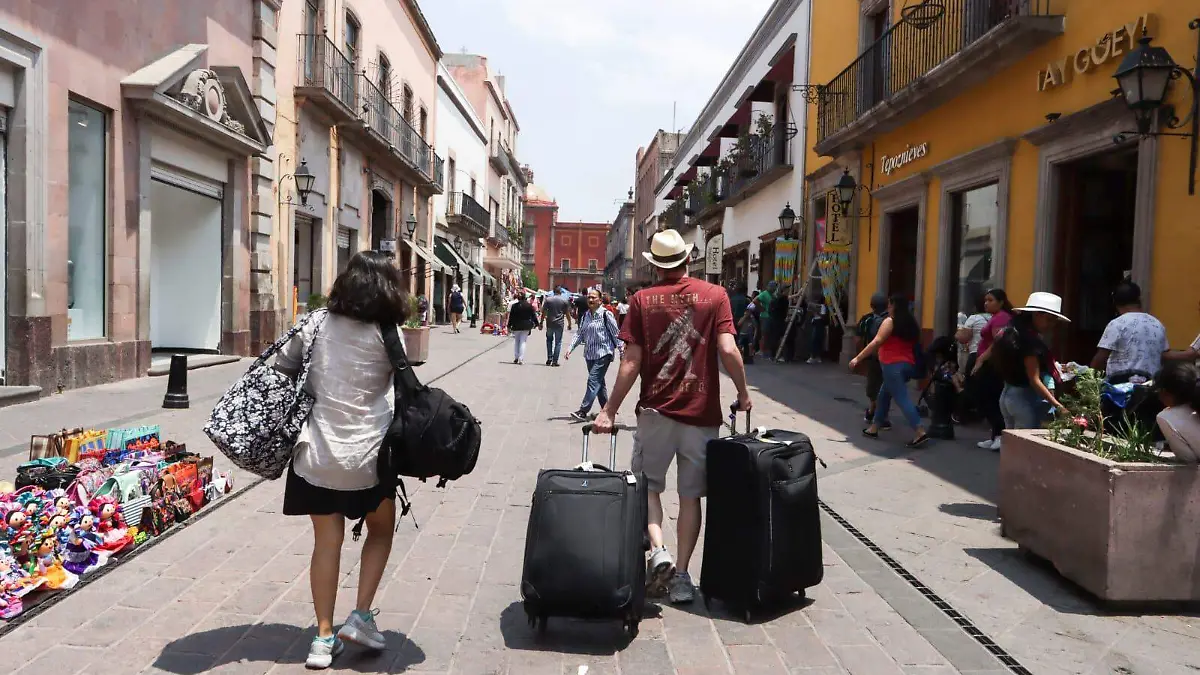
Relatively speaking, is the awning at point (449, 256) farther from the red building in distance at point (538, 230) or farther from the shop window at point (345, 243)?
the red building in distance at point (538, 230)

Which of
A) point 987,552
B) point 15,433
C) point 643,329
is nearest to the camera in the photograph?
point 643,329

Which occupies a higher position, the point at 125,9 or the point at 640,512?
the point at 125,9

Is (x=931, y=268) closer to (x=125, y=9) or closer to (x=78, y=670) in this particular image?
(x=125, y=9)

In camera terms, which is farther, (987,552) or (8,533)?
(987,552)

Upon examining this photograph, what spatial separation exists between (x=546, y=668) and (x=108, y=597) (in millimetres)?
2006

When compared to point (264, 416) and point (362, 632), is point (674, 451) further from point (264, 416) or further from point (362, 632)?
point (264, 416)

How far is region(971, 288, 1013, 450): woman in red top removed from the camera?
8266 mm

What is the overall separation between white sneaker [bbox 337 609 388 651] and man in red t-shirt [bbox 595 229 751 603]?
50.1 inches

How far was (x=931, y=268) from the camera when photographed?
13328 millimetres

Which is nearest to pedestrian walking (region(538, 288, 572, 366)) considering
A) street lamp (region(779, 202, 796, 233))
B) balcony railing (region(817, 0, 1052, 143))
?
street lamp (region(779, 202, 796, 233))

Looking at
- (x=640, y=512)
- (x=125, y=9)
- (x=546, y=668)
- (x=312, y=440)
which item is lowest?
(x=546, y=668)

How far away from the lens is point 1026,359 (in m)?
6.53

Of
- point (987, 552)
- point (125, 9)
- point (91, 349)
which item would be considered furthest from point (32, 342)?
point (987, 552)

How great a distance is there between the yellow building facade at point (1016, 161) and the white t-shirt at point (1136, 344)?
0.96 meters
